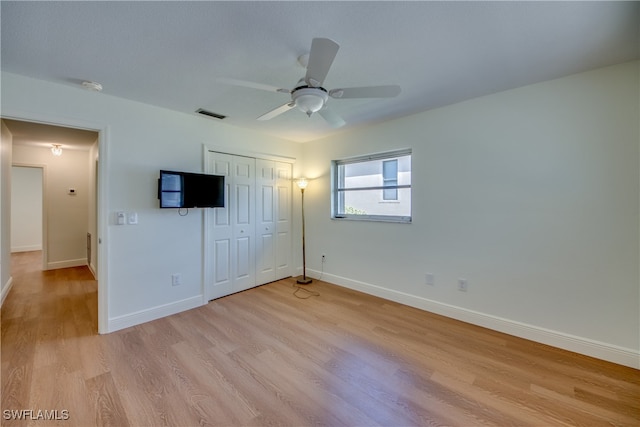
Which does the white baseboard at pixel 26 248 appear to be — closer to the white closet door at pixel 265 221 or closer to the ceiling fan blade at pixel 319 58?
the white closet door at pixel 265 221

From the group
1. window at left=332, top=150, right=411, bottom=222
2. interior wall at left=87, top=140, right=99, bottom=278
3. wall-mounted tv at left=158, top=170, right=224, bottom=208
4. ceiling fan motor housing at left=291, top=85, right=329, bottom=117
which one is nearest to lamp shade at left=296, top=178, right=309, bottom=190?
window at left=332, top=150, right=411, bottom=222

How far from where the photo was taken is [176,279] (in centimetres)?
313

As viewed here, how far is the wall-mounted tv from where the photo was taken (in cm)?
288

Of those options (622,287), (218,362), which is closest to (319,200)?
(218,362)

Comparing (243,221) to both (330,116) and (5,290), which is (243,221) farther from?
(5,290)

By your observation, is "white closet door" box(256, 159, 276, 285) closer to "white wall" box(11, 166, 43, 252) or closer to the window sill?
the window sill

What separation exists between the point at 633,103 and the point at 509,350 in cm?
222

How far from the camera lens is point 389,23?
1595mm

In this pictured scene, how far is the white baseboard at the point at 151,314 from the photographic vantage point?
106 inches

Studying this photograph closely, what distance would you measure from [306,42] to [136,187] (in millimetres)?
2340

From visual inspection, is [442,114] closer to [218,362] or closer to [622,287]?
[622,287]

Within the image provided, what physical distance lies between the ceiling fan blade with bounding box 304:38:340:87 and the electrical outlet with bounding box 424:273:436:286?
8.18 feet

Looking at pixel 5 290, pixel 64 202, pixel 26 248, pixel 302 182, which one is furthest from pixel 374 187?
pixel 26 248

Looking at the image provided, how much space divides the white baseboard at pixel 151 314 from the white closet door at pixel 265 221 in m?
1.04
